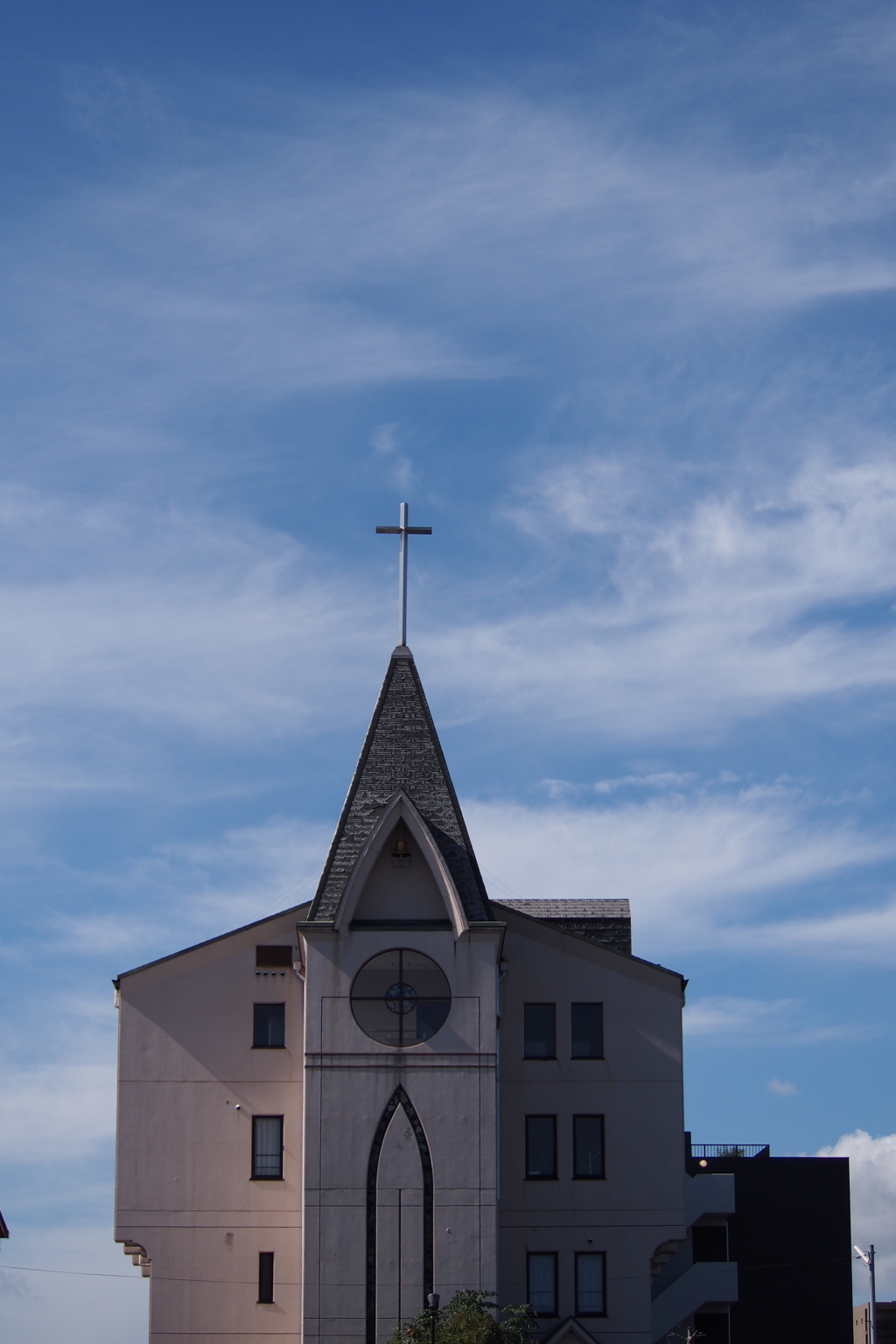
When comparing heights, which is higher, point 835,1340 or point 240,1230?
point 240,1230

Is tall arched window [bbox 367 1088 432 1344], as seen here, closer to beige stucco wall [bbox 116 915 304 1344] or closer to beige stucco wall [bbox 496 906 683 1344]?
beige stucco wall [bbox 116 915 304 1344]

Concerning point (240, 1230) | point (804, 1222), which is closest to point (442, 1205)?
point (240, 1230)

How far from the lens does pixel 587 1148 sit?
176 ft

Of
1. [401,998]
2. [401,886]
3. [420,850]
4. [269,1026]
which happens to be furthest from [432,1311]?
[420,850]

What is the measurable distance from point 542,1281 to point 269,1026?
9.91m

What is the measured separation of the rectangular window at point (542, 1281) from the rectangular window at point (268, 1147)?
280 inches

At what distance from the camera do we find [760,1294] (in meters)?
68.9

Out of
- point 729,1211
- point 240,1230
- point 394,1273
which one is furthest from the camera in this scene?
point 729,1211

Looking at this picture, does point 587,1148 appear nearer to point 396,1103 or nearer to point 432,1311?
point 396,1103

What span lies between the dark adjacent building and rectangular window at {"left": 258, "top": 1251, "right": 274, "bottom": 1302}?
2184 centimetres

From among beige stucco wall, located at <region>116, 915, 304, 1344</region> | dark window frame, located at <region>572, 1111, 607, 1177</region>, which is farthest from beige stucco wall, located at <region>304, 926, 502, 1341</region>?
dark window frame, located at <region>572, 1111, 607, 1177</region>

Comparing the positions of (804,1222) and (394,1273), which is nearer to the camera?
(394,1273)

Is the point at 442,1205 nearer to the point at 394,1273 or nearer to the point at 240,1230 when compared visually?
the point at 394,1273

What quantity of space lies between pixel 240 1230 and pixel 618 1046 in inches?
443
